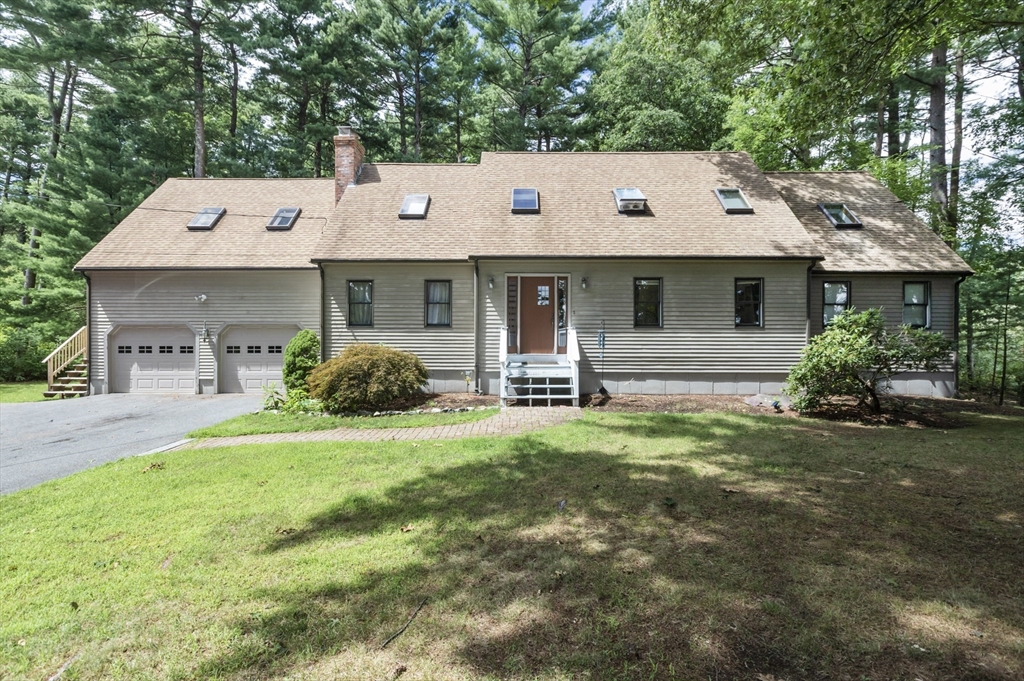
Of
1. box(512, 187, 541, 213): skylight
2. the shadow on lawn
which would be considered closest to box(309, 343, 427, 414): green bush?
the shadow on lawn

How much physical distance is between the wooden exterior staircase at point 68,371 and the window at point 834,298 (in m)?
20.7

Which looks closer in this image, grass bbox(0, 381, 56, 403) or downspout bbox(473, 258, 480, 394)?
downspout bbox(473, 258, 480, 394)

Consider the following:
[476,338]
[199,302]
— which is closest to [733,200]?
[476,338]

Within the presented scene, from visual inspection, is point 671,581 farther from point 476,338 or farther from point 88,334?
point 88,334

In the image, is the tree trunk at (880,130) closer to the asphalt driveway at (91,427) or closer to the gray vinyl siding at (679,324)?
the gray vinyl siding at (679,324)

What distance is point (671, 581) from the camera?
2.97 m

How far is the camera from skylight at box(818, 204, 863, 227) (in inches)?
515

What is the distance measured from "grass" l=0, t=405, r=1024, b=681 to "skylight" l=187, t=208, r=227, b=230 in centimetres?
1062

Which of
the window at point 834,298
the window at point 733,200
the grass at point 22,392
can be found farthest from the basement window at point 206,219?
the window at point 834,298

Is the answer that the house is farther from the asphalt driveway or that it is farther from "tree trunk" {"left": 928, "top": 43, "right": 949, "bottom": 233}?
"tree trunk" {"left": 928, "top": 43, "right": 949, "bottom": 233}

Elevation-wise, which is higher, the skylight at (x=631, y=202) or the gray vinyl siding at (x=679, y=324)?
the skylight at (x=631, y=202)

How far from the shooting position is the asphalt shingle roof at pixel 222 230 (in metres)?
12.9

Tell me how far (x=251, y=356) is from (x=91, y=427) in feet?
15.6

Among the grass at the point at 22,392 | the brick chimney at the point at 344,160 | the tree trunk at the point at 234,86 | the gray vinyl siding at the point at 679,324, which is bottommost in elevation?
the grass at the point at 22,392
